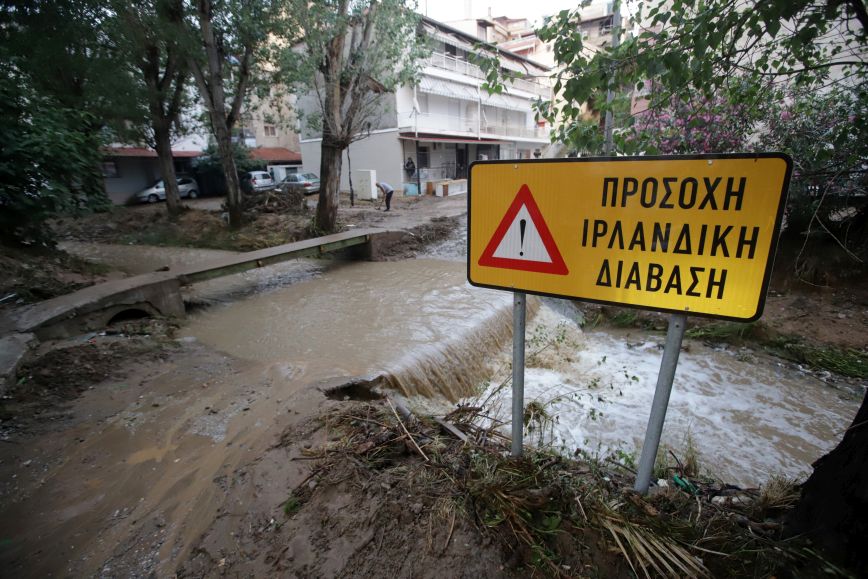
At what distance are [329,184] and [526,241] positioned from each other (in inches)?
428

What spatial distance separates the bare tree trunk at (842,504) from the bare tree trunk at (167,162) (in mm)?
17970

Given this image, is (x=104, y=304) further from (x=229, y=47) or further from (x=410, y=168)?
(x=410, y=168)

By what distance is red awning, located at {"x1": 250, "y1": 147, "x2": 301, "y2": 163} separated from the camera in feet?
95.0

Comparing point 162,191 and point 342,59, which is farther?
point 162,191

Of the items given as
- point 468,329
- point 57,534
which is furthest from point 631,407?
point 57,534

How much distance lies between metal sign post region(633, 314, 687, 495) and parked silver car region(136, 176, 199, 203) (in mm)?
24340

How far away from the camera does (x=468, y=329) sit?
20.7ft

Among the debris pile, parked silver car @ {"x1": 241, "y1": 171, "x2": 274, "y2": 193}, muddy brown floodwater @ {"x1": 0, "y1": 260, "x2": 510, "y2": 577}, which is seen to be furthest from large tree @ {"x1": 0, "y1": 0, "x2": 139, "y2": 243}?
parked silver car @ {"x1": 241, "y1": 171, "x2": 274, "y2": 193}

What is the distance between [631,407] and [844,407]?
268 cm

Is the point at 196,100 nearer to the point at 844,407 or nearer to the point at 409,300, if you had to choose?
the point at 409,300

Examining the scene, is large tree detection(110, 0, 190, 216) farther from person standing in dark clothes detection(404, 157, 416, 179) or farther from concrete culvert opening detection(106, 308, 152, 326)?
person standing in dark clothes detection(404, 157, 416, 179)

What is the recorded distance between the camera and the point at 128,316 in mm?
6027

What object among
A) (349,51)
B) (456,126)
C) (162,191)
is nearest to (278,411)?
(349,51)

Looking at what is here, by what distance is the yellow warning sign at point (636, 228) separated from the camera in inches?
50.0
